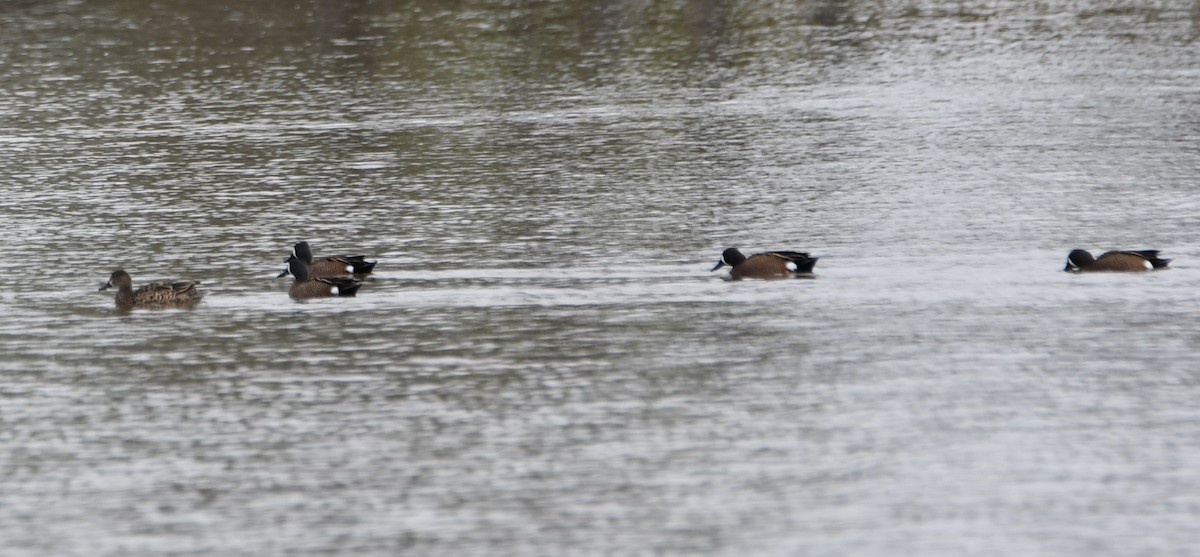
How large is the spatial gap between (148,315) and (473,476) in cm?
838

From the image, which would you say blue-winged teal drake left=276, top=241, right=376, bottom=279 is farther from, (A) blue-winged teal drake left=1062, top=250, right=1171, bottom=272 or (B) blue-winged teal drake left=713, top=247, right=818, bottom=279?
(A) blue-winged teal drake left=1062, top=250, right=1171, bottom=272

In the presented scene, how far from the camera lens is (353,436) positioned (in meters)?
16.9

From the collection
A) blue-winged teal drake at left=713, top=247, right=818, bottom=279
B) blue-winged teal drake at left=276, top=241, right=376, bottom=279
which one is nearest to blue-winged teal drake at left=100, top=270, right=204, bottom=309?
blue-winged teal drake at left=276, top=241, right=376, bottom=279

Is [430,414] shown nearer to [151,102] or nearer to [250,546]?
[250,546]

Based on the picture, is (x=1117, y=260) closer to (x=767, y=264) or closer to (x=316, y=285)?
(x=767, y=264)

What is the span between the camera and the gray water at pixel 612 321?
14664 millimetres

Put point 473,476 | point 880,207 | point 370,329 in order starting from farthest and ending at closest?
point 880,207 → point 370,329 → point 473,476

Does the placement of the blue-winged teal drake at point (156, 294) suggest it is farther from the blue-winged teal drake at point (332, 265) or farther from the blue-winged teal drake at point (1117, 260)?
the blue-winged teal drake at point (1117, 260)

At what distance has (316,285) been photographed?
2316cm

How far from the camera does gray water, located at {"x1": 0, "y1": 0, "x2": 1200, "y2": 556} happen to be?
48.1ft

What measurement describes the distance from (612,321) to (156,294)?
566cm

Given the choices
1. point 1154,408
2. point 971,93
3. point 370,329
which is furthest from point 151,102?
point 1154,408

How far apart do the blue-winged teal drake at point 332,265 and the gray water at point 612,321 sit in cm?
47

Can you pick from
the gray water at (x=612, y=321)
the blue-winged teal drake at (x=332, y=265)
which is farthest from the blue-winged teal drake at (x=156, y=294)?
the blue-winged teal drake at (x=332, y=265)
